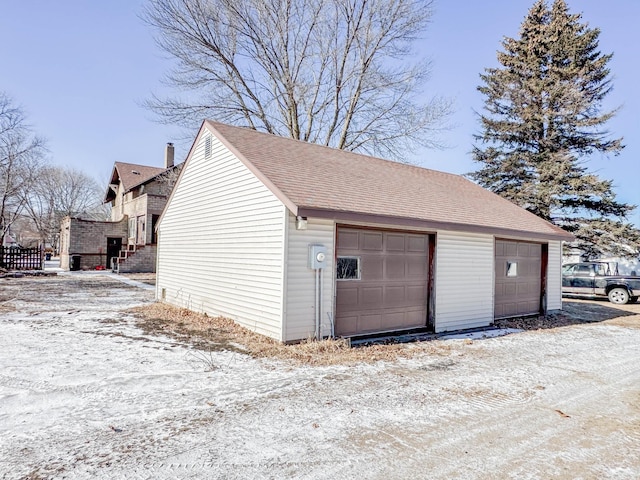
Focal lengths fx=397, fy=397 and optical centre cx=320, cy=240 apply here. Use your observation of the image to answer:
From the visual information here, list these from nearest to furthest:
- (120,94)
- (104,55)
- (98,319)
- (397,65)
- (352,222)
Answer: (352,222), (98,319), (104,55), (120,94), (397,65)

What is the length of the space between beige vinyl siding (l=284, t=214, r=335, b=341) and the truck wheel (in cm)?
1458

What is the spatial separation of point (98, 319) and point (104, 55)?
8.93 metres

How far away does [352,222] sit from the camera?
7.37 metres

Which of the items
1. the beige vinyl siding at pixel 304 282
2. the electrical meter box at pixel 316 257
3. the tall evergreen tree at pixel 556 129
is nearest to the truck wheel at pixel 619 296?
the tall evergreen tree at pixel 556 129

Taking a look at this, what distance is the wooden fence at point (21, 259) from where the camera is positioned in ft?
76.1

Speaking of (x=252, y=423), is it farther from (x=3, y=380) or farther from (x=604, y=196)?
(x=604, y=196)

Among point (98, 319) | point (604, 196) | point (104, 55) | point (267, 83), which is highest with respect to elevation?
point (267, 83)

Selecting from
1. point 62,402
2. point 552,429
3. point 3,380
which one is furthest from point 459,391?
point 3,380

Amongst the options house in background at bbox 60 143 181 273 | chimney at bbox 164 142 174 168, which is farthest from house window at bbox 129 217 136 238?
chimney at bbox 164 142 174 168

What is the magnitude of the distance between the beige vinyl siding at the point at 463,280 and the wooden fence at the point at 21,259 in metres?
23.9

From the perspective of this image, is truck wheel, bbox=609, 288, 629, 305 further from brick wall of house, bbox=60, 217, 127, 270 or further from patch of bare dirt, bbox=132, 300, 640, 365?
brick wall of house, bbox=60, 217, 127, 270

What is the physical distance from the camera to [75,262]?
25.0 meters

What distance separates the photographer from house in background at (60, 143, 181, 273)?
74.8ft

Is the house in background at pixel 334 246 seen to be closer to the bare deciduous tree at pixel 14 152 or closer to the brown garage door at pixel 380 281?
the brown garage door at pixel 380 281
